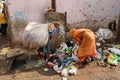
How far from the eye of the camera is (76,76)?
19.4 feet

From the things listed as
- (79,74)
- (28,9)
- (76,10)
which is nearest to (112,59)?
(79,74)

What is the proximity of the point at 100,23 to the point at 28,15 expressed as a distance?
2.52 m

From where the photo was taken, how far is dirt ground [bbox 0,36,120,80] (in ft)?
19.2

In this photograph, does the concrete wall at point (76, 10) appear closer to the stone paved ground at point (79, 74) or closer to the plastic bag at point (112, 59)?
the plastic bag at point (112, 59)

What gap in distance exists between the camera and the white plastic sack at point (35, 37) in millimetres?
6012

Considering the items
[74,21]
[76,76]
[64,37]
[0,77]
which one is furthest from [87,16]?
[0,77]

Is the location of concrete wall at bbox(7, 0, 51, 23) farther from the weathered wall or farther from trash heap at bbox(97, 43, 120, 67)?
trash heap at bbox(97, 43, 120, 67)

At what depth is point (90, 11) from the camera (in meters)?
7.51

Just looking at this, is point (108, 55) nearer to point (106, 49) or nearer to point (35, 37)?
point (106, 49)

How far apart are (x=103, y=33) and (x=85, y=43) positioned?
1.69 meters

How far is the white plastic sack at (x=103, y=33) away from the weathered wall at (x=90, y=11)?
1.02 feet

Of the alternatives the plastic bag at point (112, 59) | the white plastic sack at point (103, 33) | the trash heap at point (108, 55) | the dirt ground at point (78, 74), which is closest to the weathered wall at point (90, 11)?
the white plastic sack at point (103, 33)

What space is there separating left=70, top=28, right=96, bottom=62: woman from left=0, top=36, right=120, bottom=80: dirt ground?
390 millimetres

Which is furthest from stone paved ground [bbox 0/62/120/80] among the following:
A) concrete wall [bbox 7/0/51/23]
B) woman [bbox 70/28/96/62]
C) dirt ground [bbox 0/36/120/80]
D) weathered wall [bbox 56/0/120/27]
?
weathered wall [bbox 56/0/120/27]
